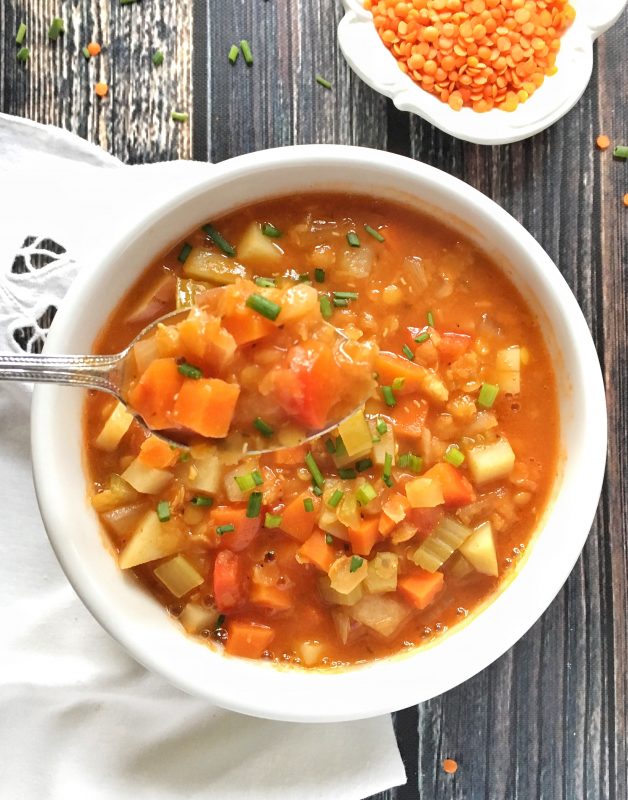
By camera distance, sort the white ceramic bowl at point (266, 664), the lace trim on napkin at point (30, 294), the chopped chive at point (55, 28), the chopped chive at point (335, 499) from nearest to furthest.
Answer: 1. the white ceramic bowl at point (266, 664)
2. the chopped chive at point (335, 499)
3. the lace trim on napkin at point (30, 294)
4. the chopped chive at point (55, 28)

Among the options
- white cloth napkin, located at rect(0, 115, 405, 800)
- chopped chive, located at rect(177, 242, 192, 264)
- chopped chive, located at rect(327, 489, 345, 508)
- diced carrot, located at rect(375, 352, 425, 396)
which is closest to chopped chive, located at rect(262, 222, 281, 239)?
chopped chive, located at rect(177, 242, 192, 264)

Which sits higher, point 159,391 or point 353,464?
point 159,391

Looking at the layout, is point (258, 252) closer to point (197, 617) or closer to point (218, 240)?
point (218, 240)

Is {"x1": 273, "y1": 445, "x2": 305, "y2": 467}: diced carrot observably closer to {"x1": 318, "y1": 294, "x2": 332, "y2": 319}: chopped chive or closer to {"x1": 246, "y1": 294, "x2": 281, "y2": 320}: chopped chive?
{"x1": 318, "y1": 294, "x2": 332, "y2": 319}: chopped chive

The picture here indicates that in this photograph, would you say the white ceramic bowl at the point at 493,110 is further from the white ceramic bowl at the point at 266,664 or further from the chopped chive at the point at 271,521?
the chopped chive at the point at 271,521

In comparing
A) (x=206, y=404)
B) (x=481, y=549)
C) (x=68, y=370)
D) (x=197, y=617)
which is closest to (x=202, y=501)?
(x=197, y=617)

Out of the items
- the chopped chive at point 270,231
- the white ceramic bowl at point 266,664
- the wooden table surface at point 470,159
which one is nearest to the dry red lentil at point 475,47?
the wooden table surface at point 470,159

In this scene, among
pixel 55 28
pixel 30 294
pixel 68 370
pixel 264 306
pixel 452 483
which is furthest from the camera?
pixel 55 28
